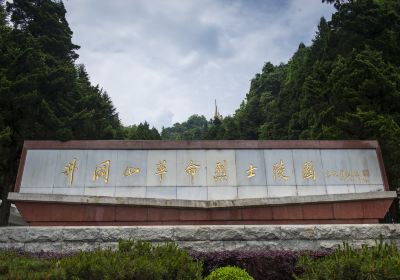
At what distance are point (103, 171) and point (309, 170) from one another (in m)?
4.29

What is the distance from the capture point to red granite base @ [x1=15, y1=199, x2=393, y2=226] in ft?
26.0

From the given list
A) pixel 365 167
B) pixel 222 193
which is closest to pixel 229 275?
pixel 222 193

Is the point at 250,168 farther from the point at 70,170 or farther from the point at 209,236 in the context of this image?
the point at 70,170

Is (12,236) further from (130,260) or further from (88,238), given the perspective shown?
(130,260)

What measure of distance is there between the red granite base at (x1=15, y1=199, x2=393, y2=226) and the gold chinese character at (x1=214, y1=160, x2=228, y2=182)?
725mm

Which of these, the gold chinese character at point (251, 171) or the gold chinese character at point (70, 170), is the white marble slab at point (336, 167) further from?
the gold chinese character at point (70, 170)

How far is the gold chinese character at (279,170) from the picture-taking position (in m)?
8.49

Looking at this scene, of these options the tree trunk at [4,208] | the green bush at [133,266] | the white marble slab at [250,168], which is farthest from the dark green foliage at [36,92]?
the green bush at [133,266]

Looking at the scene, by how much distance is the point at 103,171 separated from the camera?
8.47 meters

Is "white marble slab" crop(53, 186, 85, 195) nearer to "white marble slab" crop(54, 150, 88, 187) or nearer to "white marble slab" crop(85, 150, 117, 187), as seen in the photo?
"white marble slab" crop(54, 150, 88, 187)

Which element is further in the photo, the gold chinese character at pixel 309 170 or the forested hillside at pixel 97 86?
the forested hillside at pixel 97 86

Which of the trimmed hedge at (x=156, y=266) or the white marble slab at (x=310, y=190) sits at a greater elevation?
the white marble slab at (x=310, y=190)

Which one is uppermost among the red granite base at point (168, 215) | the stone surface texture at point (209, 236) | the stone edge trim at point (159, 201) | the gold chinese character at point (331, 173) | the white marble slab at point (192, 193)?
the gold chinese character at point (331, 173)

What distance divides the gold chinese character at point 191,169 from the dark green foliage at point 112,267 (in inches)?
148
